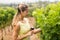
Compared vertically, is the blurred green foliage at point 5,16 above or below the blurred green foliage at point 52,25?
below

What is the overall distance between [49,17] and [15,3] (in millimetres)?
6761

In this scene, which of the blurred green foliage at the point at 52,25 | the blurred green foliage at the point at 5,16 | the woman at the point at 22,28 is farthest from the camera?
the blurred green foliage at the point at 5,16

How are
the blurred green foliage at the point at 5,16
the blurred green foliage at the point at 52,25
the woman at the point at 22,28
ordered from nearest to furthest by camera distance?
the woman at the point at 22,28, the blurred green foliage at the point at 52,25, the blurred green foliage at the point at 5,16

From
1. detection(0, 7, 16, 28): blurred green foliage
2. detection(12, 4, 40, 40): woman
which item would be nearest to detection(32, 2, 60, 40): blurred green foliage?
detection(12, 4, 40, 40): woman

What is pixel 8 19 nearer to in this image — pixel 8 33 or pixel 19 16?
pixel 8 33

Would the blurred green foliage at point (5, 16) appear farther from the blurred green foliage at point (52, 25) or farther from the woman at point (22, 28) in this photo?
the woman at point (22, 28)

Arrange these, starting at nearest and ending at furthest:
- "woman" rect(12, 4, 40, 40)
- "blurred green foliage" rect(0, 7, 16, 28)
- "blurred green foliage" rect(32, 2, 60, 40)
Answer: "woman" rect(12, 4, 40, 40) → "blurred green foliage" rect(32, 2, 60, 40) → "blurred green foliage" rect(0, 7, 16, 28)

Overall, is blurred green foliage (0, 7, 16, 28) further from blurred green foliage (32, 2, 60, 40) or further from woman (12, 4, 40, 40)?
woman (12, 4, 40, 40)

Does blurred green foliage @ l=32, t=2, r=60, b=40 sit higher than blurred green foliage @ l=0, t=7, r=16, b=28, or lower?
higher

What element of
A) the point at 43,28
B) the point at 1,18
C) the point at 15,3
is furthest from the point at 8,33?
the point at 43,28

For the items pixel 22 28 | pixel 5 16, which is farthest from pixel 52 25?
pixel 5 16

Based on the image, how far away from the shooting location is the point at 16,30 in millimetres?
3396

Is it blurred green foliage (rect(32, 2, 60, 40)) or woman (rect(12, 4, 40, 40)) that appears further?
blurred green foliage (rect(32, 2, 60, 40))

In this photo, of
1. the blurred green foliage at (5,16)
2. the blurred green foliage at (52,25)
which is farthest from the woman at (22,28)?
the blurred green foliage at (5,16)
